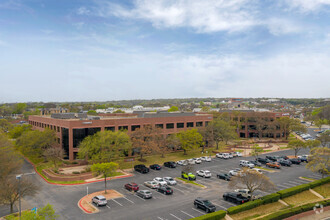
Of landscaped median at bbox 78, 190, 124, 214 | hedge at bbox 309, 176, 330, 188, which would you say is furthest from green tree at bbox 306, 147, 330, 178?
landscaped median at bbox 78, 190, 124, 214

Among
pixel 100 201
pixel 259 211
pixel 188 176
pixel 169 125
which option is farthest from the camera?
pixel 169 125

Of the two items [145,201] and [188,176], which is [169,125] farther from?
[145,201]

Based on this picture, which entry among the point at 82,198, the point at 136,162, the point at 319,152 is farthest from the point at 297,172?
the point at 82,198

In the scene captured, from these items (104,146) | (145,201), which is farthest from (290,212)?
(104,146)

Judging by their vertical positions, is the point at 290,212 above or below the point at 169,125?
below

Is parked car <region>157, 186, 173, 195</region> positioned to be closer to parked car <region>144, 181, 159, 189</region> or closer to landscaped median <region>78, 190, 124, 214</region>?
parked car <region>144, 181, 159, 189</region>

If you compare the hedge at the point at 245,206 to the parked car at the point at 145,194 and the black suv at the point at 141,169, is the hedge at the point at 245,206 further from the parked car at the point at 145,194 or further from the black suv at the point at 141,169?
the black suv at the point at 141,169
